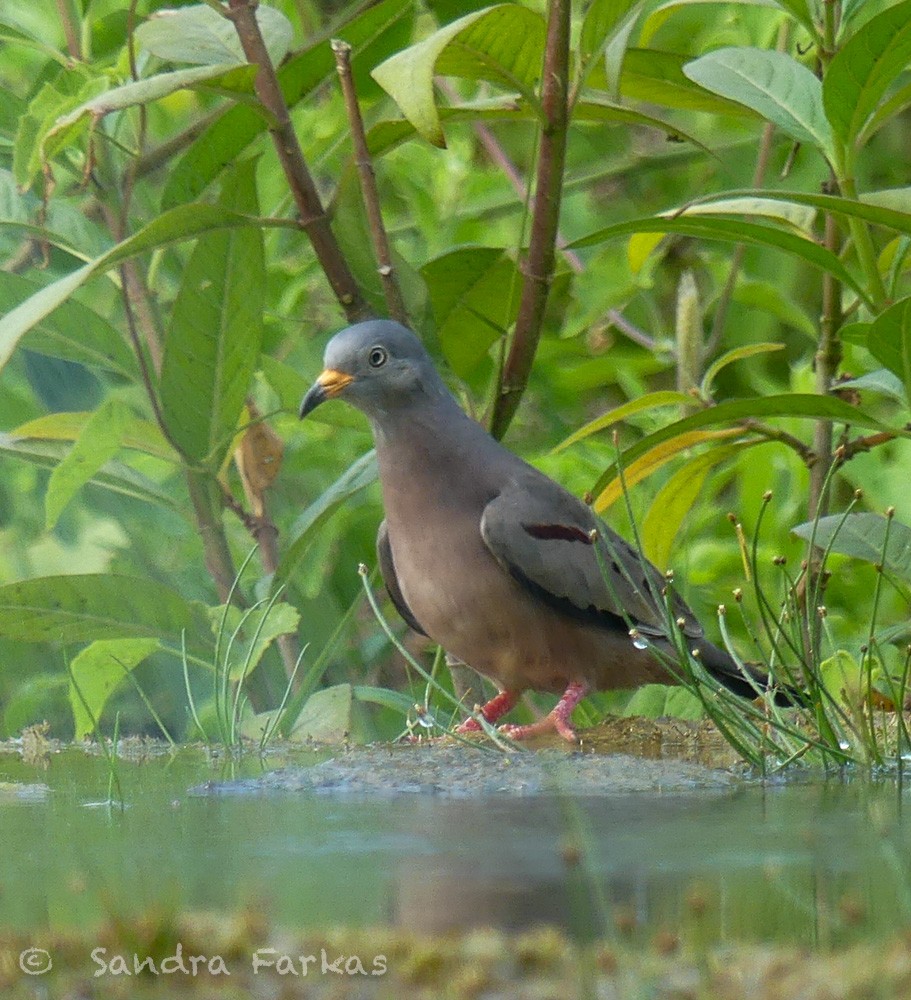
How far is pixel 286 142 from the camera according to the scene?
9.02ft

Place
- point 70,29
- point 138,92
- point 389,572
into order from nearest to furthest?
1. point 138,92
2. point 389,572
3. point 70,29

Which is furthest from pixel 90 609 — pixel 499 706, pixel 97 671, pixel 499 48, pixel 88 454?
pixel 499 48

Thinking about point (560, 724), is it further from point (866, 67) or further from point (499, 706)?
point (866, 67)

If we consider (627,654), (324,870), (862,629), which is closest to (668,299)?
(862,629)

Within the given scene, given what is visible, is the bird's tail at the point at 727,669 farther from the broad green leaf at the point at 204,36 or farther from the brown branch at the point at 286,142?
the broad green leaf at the point at 204,36

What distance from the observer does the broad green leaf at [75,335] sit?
3.16m

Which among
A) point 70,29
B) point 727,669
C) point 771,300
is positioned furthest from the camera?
point 771,300

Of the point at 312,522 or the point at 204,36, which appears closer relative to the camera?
the point at 204,36

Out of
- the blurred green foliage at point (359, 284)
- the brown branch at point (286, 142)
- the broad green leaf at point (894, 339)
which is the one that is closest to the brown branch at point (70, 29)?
the blurred green foliage at point (359, 284)

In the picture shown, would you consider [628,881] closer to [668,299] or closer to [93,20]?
[93,20]

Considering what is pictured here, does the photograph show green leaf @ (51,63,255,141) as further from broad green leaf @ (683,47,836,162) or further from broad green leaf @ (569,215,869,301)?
broad green leaf @ (683,47,836,162)

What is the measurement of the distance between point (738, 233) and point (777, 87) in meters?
0.27

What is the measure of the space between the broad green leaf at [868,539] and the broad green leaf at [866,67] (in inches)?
27.2

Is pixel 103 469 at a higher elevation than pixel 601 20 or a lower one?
lower
